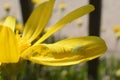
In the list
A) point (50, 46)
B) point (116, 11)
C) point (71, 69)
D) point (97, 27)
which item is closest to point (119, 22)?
point (116, 11)

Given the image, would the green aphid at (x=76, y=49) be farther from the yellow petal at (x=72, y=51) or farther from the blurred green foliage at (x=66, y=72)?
the blurred green foliage at (x=66, y=72)

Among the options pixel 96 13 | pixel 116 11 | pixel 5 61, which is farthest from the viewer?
pixel 116 11

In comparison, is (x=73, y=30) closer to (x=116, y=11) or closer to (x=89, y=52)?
(x=116, y=11)

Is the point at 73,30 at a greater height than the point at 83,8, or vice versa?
the point at 83,8

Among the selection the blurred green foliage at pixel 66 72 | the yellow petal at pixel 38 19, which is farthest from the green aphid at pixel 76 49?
the blurred green foliage at pixel 66 72

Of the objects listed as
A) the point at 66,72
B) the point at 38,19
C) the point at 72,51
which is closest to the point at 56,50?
the point at 72,51

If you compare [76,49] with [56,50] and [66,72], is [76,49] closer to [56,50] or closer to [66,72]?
[56,50]
